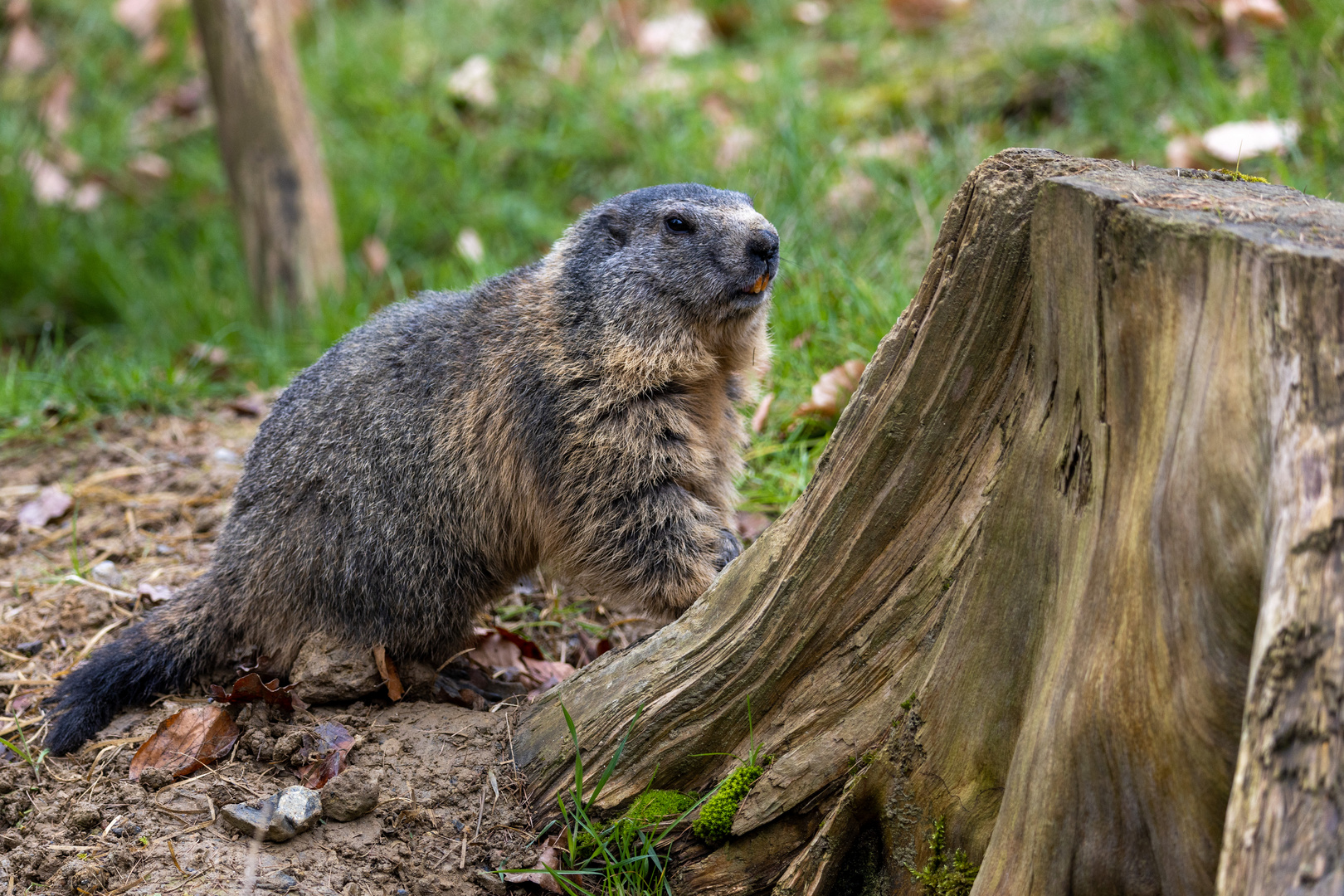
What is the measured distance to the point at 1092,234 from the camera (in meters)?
2.18

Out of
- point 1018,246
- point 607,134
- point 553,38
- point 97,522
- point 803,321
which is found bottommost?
point 97,522

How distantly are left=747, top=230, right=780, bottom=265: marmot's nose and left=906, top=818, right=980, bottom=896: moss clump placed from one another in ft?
6.25

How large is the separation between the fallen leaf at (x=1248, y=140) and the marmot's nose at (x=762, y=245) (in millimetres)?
2742

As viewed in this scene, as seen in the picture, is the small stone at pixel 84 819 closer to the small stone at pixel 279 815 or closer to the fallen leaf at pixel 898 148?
the small stone at pixel 279 815

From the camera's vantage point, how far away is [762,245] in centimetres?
372

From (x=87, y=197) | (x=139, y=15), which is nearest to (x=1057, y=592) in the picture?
(x=87, y=197)

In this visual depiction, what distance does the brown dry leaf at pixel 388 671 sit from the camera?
3633 millimetres

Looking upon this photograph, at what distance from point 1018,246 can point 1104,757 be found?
1039mm

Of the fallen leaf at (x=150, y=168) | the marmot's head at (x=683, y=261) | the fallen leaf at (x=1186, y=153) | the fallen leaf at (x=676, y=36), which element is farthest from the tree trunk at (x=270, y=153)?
the fallen leaf at (x=1186, y=153)

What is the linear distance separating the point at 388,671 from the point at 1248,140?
4524 mm

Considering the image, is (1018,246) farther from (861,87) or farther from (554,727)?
(861,87)

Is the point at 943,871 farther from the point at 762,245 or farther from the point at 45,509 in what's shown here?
the point at 45,509

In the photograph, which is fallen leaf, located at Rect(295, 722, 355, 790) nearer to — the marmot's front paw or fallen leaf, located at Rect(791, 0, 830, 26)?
the marmot's front paw

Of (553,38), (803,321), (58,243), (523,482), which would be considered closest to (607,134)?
(553,38)
